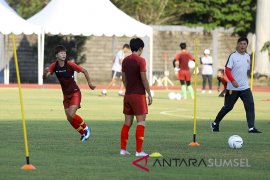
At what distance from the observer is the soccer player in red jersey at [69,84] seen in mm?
19641

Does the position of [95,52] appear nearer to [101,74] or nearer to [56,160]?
[101,74]

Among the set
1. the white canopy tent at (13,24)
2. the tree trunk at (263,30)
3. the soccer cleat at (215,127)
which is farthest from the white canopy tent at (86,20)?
the soccer cleat at (215,127)

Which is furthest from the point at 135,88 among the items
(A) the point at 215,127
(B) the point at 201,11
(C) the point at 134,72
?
(B) the point at 201,11

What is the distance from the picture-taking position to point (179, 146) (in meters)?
18.4

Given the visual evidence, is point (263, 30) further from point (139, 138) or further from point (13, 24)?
point (139, 138)

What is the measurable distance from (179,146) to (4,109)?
1284 centimetres

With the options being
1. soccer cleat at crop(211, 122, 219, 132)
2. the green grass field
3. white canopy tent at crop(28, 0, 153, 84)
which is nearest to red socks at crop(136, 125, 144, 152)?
the green grass field

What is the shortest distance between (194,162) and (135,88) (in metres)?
1.96

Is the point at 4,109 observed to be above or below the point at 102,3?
below

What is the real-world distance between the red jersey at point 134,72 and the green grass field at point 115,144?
113 cm

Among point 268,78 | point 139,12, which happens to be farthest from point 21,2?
point 268,78

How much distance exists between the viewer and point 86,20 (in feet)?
158

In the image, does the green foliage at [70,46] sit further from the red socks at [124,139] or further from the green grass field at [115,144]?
the red socks at [124,139]

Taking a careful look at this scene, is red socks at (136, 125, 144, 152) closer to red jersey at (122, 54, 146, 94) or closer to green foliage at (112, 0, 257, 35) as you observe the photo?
red jersey at (122, 54, 146, 94)
